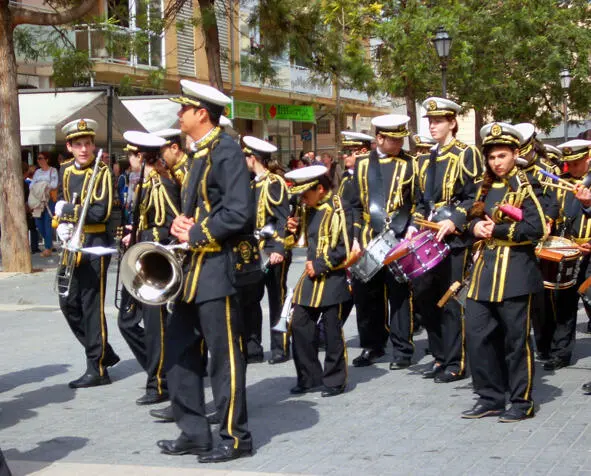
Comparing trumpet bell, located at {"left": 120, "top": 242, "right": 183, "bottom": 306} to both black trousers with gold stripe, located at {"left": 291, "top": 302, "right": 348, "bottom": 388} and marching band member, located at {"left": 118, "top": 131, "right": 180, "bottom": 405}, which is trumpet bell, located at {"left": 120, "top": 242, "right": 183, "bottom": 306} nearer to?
marching band member, located at {"left": 118, "top": 131, "right": 180, "bottom": 405}

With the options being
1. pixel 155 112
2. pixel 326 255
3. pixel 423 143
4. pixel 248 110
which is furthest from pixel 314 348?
pixel 248 110

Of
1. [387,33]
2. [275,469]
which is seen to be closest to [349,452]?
[275,469]

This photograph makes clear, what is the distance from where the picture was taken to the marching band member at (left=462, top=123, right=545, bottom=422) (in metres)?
7.11

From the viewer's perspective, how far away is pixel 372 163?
946cm

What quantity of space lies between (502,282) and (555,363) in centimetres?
235

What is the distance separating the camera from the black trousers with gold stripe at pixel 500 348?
714 centimetres

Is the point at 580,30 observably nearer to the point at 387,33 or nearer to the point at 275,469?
the point at 387,33

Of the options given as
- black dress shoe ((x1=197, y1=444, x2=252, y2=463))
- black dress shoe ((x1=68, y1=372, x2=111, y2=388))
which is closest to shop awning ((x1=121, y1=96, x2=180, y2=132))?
black dress shoe ((x1=68, y1=372, x2=111, y2=388))

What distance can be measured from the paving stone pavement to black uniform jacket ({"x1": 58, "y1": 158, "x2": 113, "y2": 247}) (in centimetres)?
123

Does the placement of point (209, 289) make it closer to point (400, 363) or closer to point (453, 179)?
point (453, 179)

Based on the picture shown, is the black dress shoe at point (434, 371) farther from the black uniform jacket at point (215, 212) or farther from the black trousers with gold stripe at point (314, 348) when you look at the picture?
the black uniform jacket at point (215, 212)

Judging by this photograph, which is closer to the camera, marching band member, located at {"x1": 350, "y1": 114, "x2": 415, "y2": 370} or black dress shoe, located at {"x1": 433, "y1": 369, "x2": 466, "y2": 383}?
black dress shoe, located at {"x1": 433, "y1": 369, "x2": 466, "y2": 383}

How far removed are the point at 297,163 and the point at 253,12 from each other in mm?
7440

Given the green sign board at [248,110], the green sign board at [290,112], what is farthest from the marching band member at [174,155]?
the green sign board at [290,112]
